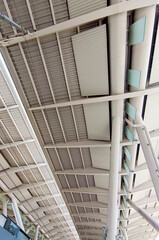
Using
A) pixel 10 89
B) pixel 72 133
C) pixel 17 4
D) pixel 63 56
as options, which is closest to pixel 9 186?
pixel 72 133

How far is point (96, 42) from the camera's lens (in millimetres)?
8453

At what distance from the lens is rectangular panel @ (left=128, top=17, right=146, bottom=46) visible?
24.0 ft

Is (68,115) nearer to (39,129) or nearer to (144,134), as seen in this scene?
(39,129)

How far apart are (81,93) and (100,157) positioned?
7.04 metres

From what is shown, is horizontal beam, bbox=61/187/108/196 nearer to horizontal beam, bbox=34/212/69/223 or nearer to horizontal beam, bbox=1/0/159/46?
horizontal beam, bbox=34/212/69/223

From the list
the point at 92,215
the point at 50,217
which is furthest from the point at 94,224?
the point at 50,217

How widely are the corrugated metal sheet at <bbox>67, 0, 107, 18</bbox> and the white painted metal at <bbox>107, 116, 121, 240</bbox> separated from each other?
649 cm

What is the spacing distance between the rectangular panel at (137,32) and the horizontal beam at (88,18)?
67 centimetres

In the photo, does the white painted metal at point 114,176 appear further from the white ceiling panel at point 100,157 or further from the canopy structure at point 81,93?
the white ceiling panel at point 100,157

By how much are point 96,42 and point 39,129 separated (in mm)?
8648

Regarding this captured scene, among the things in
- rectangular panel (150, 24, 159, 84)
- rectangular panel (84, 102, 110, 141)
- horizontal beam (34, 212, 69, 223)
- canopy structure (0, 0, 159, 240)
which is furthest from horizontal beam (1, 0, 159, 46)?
horizontal beam (34, 212, 69, 223)

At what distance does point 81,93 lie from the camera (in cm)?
1098

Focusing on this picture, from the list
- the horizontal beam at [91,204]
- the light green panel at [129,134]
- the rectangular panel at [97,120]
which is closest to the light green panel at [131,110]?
the rectangular panel at [97,120]

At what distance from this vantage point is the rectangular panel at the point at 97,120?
1124 cm
